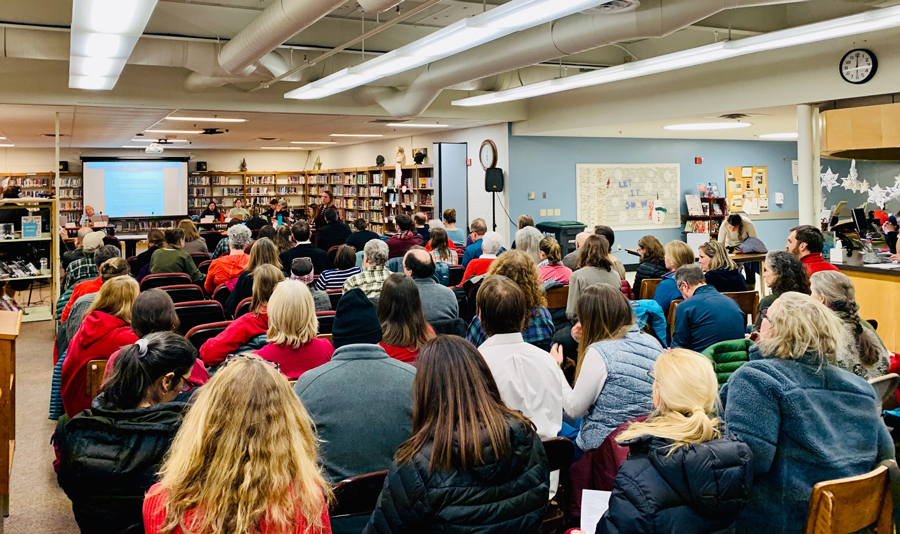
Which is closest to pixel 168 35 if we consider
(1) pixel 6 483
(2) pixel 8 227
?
(2) pixel 8 227

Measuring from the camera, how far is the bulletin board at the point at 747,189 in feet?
48.4

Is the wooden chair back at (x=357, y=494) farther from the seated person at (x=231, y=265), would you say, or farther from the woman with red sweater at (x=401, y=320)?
the seated person at (x=231, y=265)

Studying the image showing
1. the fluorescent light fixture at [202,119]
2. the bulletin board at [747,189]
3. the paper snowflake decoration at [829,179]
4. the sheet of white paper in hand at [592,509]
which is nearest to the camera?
the sheet of white paper in hand at [592,509]

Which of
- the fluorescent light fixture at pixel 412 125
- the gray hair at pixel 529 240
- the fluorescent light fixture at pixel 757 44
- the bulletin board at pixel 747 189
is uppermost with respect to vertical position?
the fluorescent light fixture at pixel 412 125

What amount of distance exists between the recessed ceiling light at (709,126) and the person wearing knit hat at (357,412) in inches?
392

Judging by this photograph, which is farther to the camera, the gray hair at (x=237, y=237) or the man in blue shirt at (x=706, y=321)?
the gray hair at (x=237, y=237)

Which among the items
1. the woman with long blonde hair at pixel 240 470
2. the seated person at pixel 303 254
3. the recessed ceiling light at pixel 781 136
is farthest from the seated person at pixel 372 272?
the recessed ceiling light at pixel 781 136

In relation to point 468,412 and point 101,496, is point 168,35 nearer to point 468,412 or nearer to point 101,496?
point 101,496

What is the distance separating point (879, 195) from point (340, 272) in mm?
6008

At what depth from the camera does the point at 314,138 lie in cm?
1662

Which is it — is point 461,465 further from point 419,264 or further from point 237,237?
point 237,237

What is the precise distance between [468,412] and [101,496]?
1.23 metres

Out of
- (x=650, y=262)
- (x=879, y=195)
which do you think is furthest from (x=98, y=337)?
(x=879, y=195)

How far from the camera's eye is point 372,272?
17.9ft
